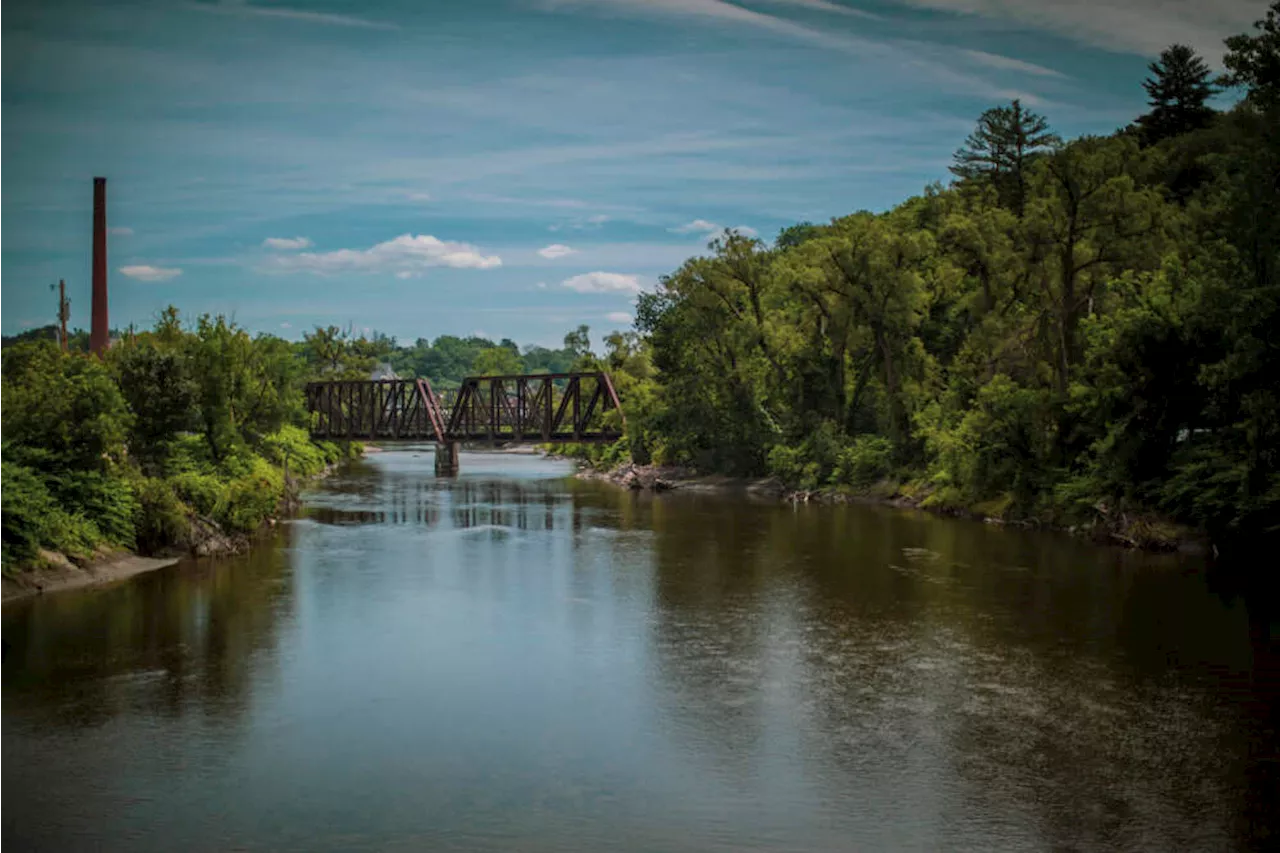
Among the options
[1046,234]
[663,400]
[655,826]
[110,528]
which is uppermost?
[1046,234]

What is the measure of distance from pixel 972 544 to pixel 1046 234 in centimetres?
1560

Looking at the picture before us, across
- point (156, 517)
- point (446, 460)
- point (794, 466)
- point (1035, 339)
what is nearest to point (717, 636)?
point (156, 517)

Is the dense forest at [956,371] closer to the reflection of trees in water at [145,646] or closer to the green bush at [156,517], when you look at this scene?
the green bush at [156,517]

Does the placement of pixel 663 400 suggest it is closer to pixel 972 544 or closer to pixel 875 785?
pixel 972 544

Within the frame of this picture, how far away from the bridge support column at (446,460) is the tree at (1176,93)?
2310 inches

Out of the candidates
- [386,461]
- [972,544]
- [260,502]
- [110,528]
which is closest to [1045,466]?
[972,544]

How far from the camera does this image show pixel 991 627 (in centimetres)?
2978

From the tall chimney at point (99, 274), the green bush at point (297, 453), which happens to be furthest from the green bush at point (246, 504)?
the tall chimney at point (99, 274)

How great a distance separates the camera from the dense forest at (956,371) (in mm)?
35094

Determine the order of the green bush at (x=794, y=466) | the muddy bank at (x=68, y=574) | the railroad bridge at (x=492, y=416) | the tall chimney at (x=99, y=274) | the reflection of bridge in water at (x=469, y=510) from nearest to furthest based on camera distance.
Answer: the muddy bank at (x=68, y=574)
the reflection of bridge in water at (x=469, y=510)
the green bush at (x=794, y=466)
the tall chimney at (x=99, y=274)
the railroad bridge at (x=492, y=416)

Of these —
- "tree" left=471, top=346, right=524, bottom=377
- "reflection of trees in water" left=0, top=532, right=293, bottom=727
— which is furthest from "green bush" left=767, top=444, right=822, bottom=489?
"tree" left=471, top=346, right=524, bottom=377

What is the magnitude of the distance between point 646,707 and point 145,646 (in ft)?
42.3

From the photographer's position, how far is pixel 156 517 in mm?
39125

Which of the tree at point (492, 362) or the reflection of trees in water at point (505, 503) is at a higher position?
the tree at point (492, 362)
